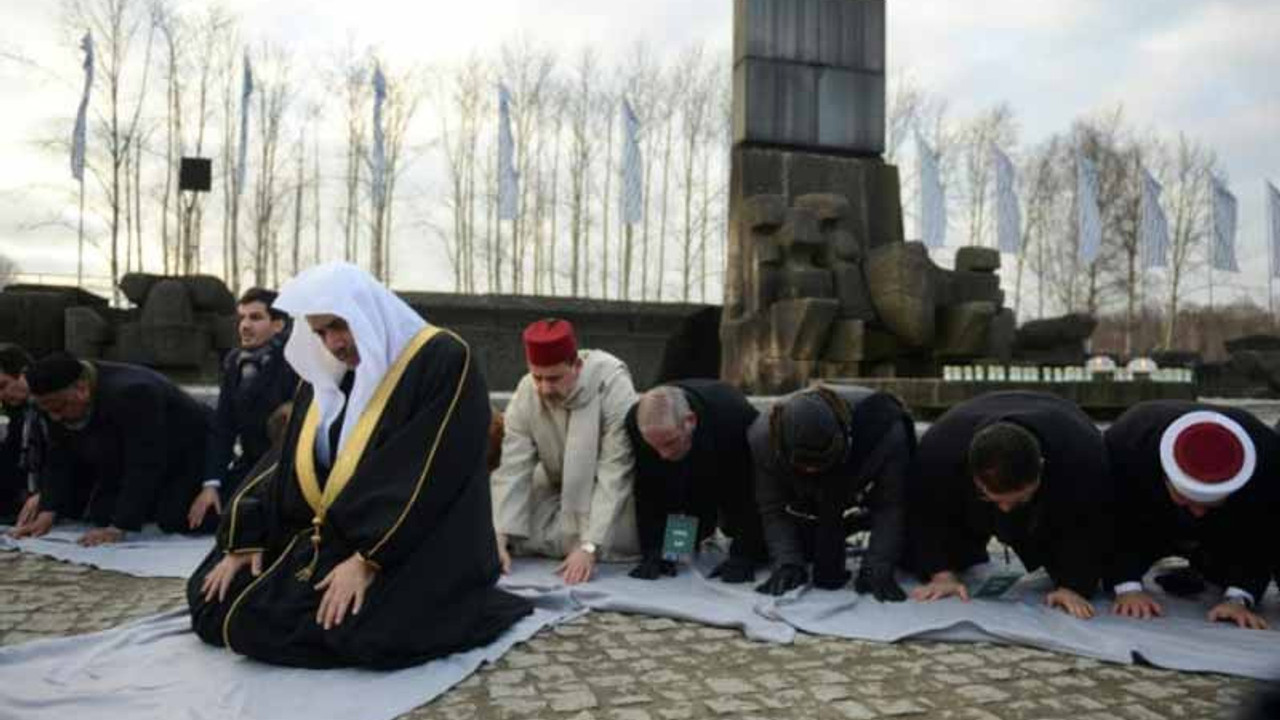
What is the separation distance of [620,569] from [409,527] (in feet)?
6.18

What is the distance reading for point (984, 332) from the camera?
11000 mm

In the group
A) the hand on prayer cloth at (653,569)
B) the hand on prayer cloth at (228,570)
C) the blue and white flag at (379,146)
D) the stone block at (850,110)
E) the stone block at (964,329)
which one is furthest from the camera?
the blue and white flag at (379,146)

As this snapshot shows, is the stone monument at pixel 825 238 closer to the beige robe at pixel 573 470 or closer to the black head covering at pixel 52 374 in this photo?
the beige robe at pixel 573 470

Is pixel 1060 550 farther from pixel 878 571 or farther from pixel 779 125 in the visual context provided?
pixel 779 125

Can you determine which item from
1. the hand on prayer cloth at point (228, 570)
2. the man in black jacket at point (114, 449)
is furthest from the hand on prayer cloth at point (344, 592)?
the man in black jacket at point (114, 449)

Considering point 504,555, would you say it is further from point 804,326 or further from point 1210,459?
point 804,326

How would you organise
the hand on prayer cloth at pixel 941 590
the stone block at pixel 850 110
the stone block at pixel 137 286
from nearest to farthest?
the hand on prayer cloth at pixel 941 590 < the stone block at pixel 850 110 < the stone block at pixel 137 286

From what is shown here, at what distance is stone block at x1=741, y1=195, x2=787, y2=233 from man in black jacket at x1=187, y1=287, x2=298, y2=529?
263 inches

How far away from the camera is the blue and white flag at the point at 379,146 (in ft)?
81.0

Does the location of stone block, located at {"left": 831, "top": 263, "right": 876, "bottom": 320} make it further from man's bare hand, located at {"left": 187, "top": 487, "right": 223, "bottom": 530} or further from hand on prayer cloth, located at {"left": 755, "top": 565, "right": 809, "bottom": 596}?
man's bare hand, located at {"left": 187, "top": 487, "right": 223, "bottom": 530}

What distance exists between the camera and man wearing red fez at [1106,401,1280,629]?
363 cm

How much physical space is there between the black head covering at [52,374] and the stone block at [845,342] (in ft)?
24.6

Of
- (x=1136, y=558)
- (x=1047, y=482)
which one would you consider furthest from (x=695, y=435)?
(x=1136, y=558)

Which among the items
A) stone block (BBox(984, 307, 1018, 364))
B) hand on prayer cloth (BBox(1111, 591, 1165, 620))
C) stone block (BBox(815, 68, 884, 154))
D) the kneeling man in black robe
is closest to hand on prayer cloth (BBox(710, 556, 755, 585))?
the kneeling man in black robe
